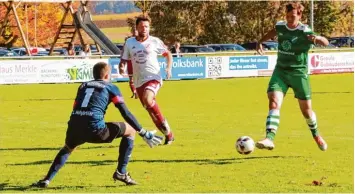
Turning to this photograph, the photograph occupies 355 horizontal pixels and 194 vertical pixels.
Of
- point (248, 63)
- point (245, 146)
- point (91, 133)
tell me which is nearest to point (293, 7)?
point (245, 146)

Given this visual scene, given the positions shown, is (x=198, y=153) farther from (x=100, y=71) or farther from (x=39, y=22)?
(x=39, y=22)

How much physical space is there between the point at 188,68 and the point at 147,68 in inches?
980

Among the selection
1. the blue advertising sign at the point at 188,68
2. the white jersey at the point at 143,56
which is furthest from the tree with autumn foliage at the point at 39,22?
the white jersey at the point at 143,56

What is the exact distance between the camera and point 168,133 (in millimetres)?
14562

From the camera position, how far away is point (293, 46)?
507 inches

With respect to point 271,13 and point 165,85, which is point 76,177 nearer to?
point 165,85

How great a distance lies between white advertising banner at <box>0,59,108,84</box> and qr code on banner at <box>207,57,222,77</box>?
5817mm

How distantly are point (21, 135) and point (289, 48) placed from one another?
21.3 ft

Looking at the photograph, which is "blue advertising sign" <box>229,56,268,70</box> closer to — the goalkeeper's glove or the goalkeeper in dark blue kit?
the goalkeeper's glove

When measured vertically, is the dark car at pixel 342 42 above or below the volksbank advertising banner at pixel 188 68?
below

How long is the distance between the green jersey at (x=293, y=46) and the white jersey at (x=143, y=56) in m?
2.47

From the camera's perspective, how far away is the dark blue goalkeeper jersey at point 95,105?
33.7 ft

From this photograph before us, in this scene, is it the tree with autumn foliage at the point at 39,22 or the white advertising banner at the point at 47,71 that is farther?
the tree with autumn foliage at the point at 39,22

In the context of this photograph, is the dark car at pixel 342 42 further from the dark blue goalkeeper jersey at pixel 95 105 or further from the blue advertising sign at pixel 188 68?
the dark blue goalkeeper jersey at pixel 95 105
